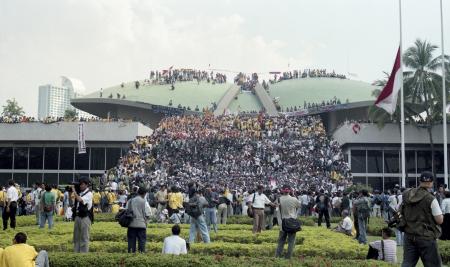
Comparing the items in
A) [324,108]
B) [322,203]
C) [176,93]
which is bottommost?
[322,203]

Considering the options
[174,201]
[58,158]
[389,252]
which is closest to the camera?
[389,252]

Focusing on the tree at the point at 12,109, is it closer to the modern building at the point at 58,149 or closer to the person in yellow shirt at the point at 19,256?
the modern building at the point at 58,149

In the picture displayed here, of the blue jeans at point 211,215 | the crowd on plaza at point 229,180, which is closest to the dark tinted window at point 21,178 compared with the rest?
Answer: the crowd on plaza at point 229,180

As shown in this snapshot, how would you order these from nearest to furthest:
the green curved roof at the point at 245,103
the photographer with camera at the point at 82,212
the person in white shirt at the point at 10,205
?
the photographer with camera at the point at 82,212 < the person in white shirt at the point at 10,205 < the green curved roof at the point at 245,103

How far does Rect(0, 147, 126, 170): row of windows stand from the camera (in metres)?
43.2

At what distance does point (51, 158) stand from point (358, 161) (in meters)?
21.4

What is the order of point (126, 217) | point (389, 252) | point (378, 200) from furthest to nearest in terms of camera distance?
point (378, 200), point (126, 217), point (389, 252)

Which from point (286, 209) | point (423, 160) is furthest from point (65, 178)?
point (286, 209)

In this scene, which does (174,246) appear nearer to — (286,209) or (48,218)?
(286,209)

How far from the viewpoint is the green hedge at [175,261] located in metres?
9.26

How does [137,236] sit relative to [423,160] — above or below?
below

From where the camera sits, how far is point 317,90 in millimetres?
56500

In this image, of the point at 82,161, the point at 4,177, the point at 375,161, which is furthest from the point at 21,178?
the point at 375,161

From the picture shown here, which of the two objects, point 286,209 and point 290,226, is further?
point 286,209
